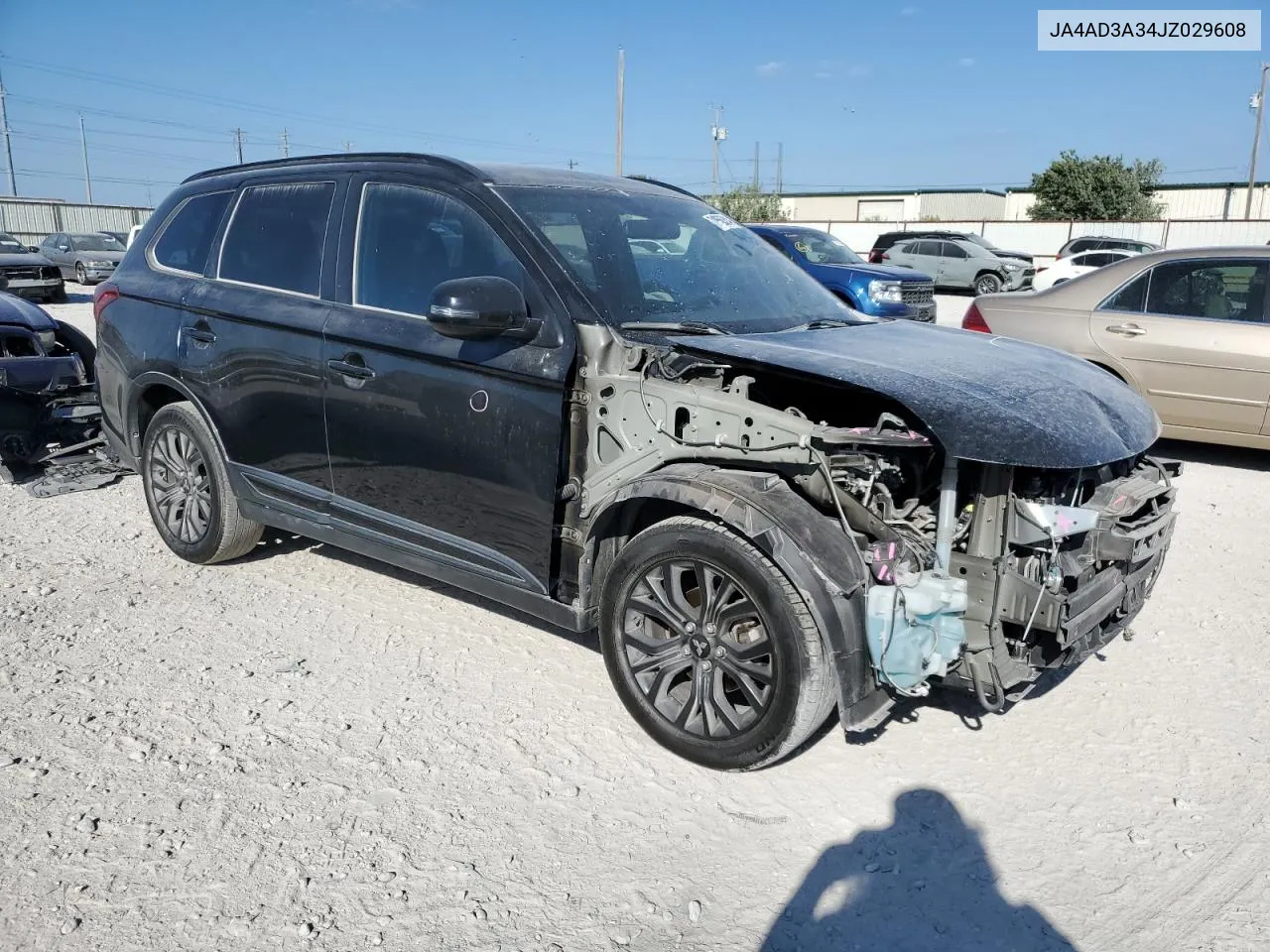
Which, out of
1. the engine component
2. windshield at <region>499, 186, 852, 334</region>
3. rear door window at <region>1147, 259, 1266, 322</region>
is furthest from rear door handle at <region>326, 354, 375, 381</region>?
rear door window at <region>1147, 259, 1266, 322</region>

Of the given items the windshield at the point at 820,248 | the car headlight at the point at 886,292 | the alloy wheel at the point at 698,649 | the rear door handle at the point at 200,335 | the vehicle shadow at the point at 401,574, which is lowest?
the vehicle shadow at the point at 401,574

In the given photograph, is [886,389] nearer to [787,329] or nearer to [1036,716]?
[787,329]

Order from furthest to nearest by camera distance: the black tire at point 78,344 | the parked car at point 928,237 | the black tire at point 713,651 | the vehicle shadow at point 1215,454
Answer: the parked car at point 928,237, the vehicle shadow at point 1215,454, the black tire at point 78,344, the black tire at point 713,651

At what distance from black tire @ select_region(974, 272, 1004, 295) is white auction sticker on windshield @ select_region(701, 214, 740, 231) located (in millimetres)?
22710

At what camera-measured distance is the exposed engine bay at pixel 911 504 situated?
3021 millimetres

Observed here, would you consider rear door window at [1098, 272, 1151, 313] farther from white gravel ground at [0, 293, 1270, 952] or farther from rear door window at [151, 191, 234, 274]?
rear door window at [151, 191, 234, 274]

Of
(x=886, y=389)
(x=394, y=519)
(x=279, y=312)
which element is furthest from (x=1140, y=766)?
(x=279, y=312)

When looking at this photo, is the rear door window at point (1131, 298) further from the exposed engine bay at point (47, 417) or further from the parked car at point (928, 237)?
the parked car at point (928, 237)

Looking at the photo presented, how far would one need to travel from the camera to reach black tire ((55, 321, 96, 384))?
701 centimetres

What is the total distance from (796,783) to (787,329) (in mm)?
1760

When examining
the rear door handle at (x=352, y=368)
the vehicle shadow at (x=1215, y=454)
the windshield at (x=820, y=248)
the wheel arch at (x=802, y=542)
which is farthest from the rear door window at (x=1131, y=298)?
the windshield at (x=820, y=248)

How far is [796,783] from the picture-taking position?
3268mm

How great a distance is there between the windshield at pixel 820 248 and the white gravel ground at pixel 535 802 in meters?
11.6

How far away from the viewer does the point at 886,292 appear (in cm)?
1422
